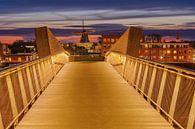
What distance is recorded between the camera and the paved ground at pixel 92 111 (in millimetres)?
7601

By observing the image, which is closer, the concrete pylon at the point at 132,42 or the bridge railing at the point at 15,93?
the bridge railing at the point at 15,93

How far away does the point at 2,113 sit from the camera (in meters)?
6.68

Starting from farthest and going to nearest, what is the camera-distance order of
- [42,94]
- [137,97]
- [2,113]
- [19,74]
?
1. [42,94]
2. [137,97]
3. [19,74]
4. [2,113]

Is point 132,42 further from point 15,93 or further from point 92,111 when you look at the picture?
point 15,93

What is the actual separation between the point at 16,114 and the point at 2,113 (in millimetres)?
1032

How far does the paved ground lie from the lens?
7601 mm

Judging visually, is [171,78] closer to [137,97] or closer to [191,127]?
[191,127]

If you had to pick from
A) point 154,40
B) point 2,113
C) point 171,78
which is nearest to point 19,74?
point 2,113

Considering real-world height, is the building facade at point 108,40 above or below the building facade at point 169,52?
above

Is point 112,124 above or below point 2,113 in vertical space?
below

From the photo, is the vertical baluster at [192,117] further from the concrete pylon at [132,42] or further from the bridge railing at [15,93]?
the concrete pylon at [132,42]

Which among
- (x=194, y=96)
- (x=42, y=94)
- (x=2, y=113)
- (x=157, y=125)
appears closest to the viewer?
(x=194, y=96)

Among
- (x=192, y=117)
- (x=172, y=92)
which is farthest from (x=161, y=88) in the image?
(x=192, y=117)

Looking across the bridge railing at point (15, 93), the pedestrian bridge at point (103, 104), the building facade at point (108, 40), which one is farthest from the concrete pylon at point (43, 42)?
the building facade at point (108, 40)
